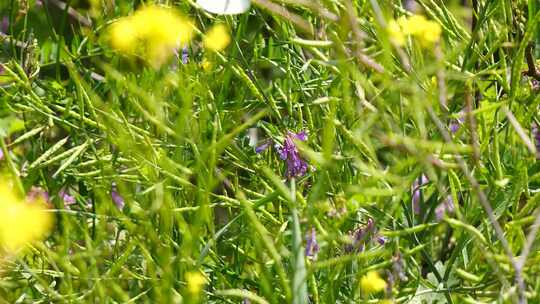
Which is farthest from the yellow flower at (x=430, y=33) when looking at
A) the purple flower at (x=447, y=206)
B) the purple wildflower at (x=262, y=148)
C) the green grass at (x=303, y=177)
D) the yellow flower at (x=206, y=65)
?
the purple wildflower at (x=262, y=148)

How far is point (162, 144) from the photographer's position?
108 cm

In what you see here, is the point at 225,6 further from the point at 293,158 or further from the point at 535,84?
the point at 535,84

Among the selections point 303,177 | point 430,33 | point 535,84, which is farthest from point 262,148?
point 430,33

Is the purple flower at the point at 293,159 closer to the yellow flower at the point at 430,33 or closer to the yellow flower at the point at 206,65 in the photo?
the yellow flower at the point at 206,65

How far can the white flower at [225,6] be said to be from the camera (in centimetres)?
100

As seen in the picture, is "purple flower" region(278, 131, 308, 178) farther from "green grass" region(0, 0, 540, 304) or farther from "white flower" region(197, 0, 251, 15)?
"white flower" region(197, 0, 251, 15)

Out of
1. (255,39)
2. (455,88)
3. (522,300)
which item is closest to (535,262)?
(522,300)

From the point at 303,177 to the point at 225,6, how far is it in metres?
0.25

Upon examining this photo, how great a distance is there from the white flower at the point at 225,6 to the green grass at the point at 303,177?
0.08 ft

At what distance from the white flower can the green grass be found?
2 cm

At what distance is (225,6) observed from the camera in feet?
3.27

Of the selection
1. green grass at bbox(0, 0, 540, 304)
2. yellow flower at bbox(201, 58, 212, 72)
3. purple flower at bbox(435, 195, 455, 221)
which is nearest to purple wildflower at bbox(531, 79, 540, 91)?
green grass at bbox(0, 0, 540, 304)

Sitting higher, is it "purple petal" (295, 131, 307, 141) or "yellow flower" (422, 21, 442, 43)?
"yellow flower" (422, 21, 442, 43)

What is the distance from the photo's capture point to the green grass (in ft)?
2.58
